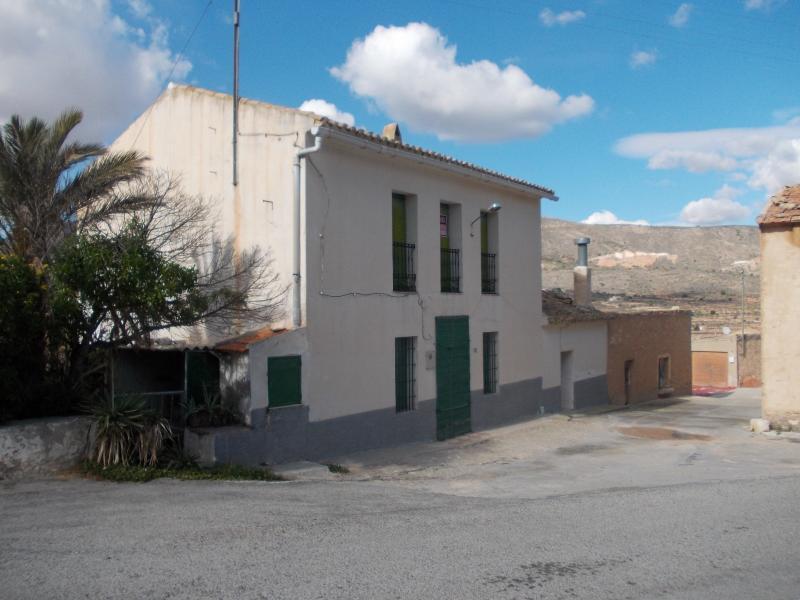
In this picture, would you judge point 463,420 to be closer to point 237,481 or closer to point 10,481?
point 237,481

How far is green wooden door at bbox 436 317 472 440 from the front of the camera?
14.2m

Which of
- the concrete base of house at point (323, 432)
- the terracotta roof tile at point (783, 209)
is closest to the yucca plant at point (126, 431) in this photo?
the concrete base of house at point (323, 432)

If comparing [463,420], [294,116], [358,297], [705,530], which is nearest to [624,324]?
[463,420]

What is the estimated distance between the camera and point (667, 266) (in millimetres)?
71625

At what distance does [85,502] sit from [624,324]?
18.0 meters

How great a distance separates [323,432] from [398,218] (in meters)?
4.49

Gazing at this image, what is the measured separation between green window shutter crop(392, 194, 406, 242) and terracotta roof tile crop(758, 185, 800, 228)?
7107 mm

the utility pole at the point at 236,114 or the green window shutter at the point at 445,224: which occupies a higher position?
the utility pole at the point at 236,114

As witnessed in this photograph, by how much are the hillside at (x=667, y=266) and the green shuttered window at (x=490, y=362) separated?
21385mm

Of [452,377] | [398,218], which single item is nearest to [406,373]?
[452,377]

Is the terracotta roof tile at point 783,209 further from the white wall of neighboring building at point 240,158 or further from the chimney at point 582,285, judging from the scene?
the white wall of neighboring building at point 240,158

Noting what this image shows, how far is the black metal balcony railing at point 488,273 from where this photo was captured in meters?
16.2

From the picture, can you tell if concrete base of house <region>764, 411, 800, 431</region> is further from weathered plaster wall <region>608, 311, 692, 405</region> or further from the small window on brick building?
the small window on brick building

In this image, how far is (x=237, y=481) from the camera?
9.08 meters
